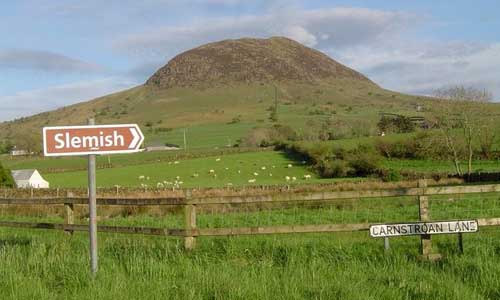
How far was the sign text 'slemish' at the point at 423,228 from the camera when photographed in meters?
8.70

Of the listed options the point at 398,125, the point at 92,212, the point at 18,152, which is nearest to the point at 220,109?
the point at 18,152

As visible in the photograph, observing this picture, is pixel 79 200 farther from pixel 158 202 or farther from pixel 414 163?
pixel 414 163

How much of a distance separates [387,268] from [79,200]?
7.38 m

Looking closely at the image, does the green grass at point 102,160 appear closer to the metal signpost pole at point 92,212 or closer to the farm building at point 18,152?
the farm building at point 18,152

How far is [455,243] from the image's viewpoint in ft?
33.4

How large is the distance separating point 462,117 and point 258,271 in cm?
4902

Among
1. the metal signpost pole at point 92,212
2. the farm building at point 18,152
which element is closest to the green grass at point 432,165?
the metal signpost pole at point 92,212

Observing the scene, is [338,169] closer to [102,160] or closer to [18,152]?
[102,160]

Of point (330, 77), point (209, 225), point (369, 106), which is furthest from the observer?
point (330, 77)

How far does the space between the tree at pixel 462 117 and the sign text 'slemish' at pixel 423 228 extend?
4459 centimetres

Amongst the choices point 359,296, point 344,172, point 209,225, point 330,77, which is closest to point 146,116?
point 330,77

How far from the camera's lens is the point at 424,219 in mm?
9289

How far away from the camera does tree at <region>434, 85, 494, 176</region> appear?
5222 centimetres

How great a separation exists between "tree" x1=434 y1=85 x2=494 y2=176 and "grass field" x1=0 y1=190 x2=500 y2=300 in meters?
44.3
